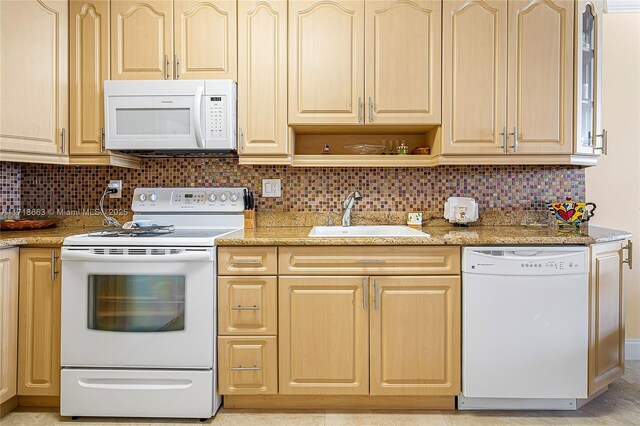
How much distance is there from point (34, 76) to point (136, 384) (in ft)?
5.34

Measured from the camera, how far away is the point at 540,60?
2.17 m

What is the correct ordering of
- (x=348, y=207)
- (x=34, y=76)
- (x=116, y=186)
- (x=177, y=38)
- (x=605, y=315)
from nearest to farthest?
(x=605, y=315) < (x=34, y=76) < (x=177, y=38) < (x=348, y=207) < (x=116, y=186)

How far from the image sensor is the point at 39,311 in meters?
1.93

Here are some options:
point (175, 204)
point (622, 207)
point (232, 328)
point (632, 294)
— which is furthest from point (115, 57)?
point (632, 294)

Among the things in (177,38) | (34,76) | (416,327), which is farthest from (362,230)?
(34,76)

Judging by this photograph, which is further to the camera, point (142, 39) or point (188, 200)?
point (188, 200)

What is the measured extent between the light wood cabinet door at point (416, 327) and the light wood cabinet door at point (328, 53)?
3.09ft

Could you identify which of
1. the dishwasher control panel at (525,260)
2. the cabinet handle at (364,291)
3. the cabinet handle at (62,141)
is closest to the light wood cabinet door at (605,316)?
the dishwasher control panel at (525,260)

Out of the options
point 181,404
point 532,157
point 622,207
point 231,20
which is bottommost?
point 181,404

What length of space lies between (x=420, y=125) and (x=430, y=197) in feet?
1.65

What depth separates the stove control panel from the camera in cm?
244

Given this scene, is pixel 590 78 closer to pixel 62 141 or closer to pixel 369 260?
pixel 369 260

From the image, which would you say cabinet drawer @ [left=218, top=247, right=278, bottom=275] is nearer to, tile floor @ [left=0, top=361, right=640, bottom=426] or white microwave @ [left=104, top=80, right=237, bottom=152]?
white microwave @ [left=104, top=80, right=237, bottom=152]

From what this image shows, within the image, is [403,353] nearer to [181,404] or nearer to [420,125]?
[181,404]
